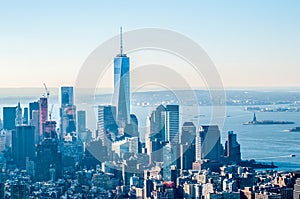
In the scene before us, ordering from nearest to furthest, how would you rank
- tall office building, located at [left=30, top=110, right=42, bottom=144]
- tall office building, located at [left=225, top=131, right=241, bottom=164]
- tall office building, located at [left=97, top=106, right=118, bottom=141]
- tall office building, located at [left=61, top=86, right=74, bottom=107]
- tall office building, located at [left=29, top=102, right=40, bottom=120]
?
tall office building, located at [left=225, top=131, right=241, bottom=164] → tall office building, located at [left=97, top=106, right=118, bottom=141] → tall office building, located at [left=30, top=110, right=42, bottom=144] → tall office building, located at [left=61, top=86, right=74, bottom=107] → tall office building, located at [left=29, top=102, right=40, bottom=120]

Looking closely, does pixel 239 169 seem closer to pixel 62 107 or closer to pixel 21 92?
pixel 21 92

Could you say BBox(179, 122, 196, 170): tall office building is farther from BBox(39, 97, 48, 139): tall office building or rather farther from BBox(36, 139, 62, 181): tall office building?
BBox(39, 97, 48, 139): tall office building

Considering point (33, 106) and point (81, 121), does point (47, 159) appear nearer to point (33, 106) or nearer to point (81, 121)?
point (81, 121)

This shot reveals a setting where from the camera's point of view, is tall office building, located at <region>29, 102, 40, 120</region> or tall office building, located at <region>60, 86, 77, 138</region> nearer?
tall office building, located at <region>60, 86, 77, 138</region>

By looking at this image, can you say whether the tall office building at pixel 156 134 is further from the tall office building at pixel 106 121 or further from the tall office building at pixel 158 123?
the tall office building at pixel 106 121

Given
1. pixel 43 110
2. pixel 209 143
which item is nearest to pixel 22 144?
pixel 43 110

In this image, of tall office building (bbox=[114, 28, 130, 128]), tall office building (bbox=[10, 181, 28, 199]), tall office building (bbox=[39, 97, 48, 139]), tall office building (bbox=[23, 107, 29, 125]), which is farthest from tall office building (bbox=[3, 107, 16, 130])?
tall office building (bbox=[10, 181, 28, 199])
